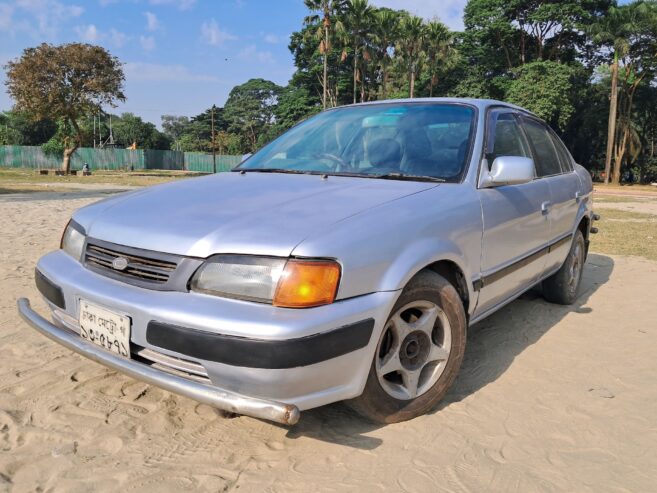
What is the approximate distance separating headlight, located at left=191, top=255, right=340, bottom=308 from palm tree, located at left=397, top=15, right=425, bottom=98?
3401 cm

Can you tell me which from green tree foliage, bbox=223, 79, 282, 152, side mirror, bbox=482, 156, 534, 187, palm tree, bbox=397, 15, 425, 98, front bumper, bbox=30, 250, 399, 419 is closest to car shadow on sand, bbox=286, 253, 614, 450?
front bumper, bbox=30, 250, 399, 419

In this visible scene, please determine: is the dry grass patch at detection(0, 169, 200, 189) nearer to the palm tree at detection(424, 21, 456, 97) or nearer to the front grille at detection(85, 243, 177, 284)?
the front grille at detection(85, 243, 177, 284)

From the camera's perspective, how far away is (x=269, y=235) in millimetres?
1957

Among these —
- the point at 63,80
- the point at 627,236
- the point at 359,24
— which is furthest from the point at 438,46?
the point at 627,236

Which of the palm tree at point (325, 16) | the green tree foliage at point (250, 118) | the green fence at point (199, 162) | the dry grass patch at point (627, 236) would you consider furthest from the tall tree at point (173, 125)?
the dry grass patch at point (627, 236)

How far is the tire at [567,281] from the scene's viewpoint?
429 cm

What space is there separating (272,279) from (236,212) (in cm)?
43

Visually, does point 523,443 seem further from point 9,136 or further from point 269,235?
point 9,136

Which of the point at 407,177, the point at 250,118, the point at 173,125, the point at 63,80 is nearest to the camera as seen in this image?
the point at 407,177

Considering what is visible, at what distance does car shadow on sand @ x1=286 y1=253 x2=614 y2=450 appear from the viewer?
2.30 meters

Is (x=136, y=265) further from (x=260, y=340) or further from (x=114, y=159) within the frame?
A: (x=114, y=159)

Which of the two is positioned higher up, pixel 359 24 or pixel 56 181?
pixel 359 24

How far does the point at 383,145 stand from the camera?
9.88ft

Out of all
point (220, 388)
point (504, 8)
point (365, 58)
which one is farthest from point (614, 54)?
point (220, 388)
